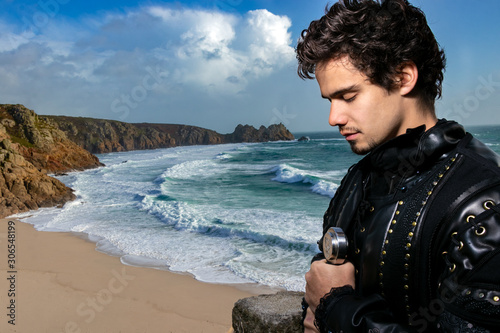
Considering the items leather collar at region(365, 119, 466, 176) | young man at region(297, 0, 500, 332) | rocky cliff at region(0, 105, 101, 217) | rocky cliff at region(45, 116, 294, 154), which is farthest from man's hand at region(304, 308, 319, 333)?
rocky cliff at region(45, 116, 294, 154)

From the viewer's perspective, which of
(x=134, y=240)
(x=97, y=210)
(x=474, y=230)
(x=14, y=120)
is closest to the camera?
(x=474, y=230)

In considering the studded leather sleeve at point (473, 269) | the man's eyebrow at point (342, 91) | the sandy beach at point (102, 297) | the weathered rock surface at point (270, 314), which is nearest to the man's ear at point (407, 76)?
the man's eyebrow at point (342, 91)

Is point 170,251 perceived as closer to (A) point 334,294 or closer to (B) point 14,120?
Result: (A) point 334,294

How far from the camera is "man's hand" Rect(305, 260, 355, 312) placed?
1.54 meters

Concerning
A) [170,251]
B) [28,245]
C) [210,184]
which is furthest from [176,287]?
[210,184]

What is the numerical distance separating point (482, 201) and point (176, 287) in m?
8.21

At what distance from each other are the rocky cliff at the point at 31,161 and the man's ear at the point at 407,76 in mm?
19522

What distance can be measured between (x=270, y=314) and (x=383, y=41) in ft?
8.55

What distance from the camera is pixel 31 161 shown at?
38312mm

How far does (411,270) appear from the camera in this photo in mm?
1294

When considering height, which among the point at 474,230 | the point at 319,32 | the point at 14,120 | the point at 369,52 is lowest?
the point at 474,230

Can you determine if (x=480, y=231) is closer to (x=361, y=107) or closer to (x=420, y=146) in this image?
(x=420, y=146)

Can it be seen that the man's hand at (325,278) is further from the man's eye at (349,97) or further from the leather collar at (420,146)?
the man's eye at (349,97)

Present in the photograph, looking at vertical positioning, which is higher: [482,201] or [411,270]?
[482,201]
